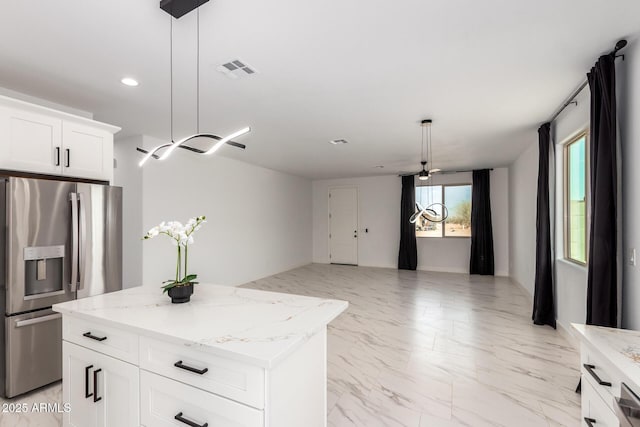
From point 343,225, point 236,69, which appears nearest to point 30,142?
point 236,69

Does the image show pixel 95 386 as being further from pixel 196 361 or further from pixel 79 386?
pixel 196 361

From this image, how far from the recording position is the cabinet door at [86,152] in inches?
108

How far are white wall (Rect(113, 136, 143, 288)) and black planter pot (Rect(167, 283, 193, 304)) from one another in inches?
116

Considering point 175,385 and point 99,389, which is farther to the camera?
point 99,389

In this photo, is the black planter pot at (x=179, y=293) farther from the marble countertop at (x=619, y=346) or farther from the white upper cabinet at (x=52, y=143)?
the marble countertop at (x=619, y=346)

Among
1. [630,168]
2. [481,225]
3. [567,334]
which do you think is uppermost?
[630,168]

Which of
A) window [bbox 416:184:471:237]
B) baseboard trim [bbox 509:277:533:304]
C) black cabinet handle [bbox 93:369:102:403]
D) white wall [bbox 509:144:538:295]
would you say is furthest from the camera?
window [bbox 416:184:471:237]

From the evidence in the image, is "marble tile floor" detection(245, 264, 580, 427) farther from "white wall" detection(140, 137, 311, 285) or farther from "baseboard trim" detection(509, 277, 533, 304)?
"white wall" detection(140, 137, 311, 285)

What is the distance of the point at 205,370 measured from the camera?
49.4 inches

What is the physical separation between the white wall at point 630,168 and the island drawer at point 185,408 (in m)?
2.53

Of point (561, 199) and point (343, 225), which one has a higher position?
point (561, 199)

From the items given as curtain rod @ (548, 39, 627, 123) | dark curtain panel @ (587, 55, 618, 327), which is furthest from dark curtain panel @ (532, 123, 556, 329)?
dark curtain panel @ (587, 55, 618, 327)

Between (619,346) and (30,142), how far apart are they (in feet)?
13.4

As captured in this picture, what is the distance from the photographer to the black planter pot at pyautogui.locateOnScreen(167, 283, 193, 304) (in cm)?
182
